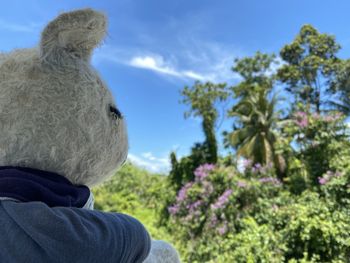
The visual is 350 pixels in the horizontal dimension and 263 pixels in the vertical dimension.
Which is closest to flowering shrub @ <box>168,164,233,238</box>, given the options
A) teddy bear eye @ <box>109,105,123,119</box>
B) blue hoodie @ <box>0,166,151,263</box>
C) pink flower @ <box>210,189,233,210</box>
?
pink flower @ <box>210,189,233,210</box>

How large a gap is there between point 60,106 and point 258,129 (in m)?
13.6

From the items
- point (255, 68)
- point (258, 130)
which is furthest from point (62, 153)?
point (255, 68)

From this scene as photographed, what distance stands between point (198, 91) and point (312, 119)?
11.1 meters

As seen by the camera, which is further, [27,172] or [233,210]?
[233,210]

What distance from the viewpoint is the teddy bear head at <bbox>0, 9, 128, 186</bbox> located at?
911 mm

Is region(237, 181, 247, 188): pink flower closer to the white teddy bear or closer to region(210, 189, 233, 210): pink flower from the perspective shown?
region(210, 189, 233, 210): pink flower

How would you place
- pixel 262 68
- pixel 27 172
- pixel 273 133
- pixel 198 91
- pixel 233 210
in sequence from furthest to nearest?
pixel 262 68 < pixel 198 91 < pixel 273 133 < pixel 233 210 < pixel 27 172

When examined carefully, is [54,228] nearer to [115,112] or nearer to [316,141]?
[115,112]

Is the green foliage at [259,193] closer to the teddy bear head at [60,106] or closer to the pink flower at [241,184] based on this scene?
the pink flower at [241,184]

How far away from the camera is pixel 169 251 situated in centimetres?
102

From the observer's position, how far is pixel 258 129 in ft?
45.9

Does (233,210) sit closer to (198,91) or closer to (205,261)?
(205,261)

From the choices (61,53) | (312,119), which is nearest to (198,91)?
(312,119)

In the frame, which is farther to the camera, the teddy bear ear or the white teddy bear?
the teddy bear ear
